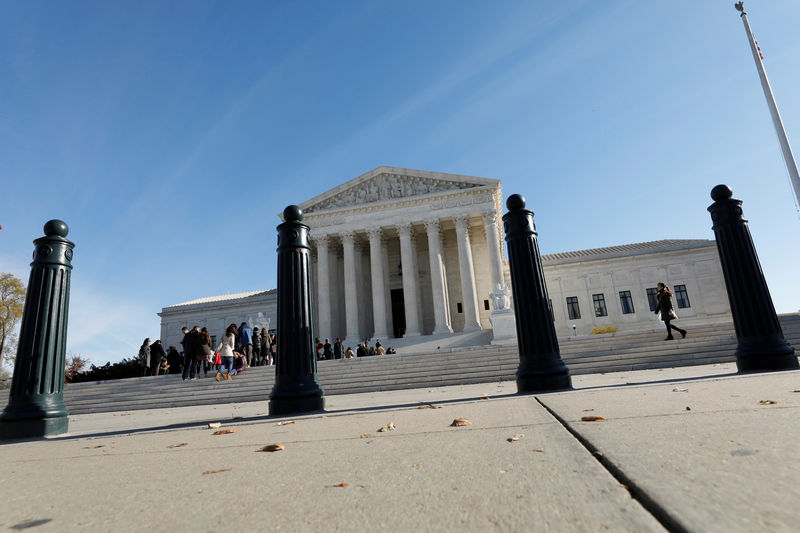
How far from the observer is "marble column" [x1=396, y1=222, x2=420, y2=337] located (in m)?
33.4

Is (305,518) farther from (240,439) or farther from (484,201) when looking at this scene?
(484,201)

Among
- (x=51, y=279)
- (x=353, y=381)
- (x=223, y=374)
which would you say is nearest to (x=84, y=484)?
(x=51, y=279)

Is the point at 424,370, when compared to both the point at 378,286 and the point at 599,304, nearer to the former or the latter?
the point at 378,286

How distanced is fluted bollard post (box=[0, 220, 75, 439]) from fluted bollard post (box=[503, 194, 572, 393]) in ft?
19.1

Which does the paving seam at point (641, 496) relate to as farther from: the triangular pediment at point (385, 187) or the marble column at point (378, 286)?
the triangular pediment at point (385, 187)

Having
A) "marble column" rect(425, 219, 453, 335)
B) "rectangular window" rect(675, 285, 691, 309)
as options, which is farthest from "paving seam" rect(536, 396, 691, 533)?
"rectangular window" rect(675, 285, 691, 309)

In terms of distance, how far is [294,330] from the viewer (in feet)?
18.5

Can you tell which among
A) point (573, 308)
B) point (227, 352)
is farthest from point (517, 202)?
point (573, 308)

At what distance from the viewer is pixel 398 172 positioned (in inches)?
1465

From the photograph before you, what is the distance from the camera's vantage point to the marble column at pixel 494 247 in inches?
1275

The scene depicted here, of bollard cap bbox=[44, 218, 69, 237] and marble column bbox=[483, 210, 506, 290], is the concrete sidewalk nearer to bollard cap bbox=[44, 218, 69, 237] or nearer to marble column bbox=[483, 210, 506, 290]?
bollard cap bbox=[44, 218, 69, 237]

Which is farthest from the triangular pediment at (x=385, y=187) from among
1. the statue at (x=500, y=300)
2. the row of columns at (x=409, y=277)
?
the statue at (x=500, y=300)

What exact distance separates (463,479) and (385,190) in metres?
36.4

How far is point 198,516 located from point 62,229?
613cm
